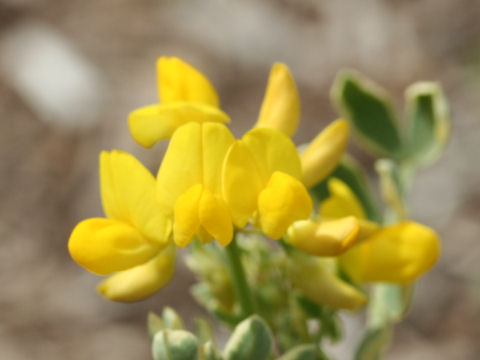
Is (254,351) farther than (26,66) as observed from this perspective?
No

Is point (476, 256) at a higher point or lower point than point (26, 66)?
lower

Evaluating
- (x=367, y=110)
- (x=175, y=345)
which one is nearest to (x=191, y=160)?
(x=175, y=345)

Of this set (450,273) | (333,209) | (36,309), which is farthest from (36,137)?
(333,209)

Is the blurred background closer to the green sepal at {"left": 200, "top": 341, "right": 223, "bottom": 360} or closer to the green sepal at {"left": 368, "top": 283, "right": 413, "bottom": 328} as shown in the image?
the green sepal at {"left": 368, "top": 283, "right": 413, "bottom": 328}

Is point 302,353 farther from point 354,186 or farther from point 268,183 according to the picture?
point 354,186

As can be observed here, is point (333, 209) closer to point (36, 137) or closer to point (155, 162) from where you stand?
point (155, 162)

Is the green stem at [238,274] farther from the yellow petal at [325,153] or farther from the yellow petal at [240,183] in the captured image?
the yellow petal at [325,153]

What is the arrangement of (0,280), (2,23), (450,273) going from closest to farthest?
(450,273)
(0,280)
(2,23)
